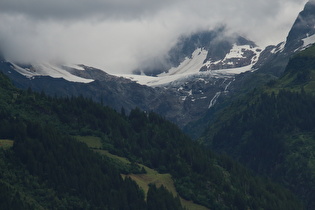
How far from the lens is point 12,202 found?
19975 centimetres
